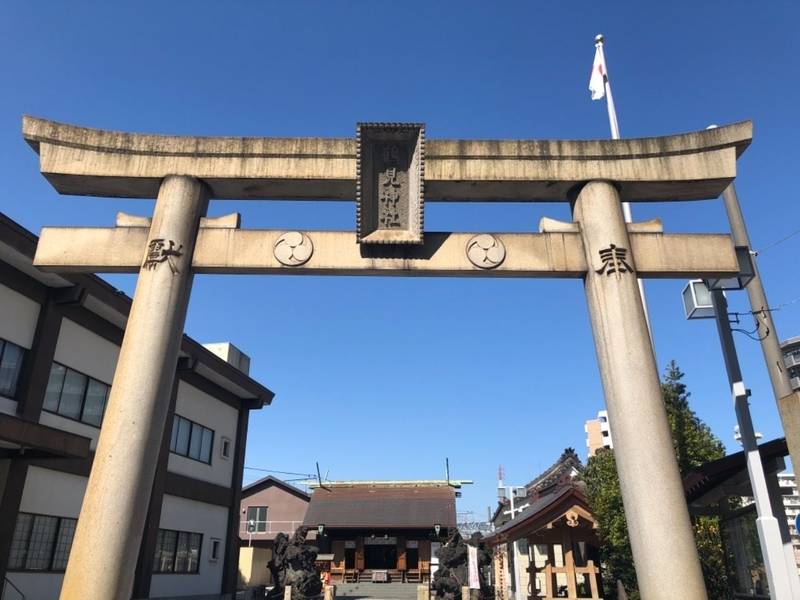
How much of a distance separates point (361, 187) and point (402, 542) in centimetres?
2955

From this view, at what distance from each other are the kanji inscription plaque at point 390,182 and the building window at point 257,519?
1404 inches

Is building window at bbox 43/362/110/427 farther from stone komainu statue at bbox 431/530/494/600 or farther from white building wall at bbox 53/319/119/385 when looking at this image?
stone komainu statue at bbox 431/530/494/600

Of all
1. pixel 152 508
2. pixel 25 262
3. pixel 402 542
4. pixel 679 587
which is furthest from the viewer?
pixel 402 542

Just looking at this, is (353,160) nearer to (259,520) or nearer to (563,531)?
(563,531)

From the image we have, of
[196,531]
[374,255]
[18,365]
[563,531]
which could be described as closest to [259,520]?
[196,531]

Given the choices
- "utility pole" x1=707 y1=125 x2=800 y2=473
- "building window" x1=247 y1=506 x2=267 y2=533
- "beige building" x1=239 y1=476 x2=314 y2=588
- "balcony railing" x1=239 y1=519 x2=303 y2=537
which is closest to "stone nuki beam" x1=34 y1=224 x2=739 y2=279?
"utility pole" x1=707 y1=125 x2=800 y2=473

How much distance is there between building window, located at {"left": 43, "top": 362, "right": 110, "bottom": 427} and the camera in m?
14.3

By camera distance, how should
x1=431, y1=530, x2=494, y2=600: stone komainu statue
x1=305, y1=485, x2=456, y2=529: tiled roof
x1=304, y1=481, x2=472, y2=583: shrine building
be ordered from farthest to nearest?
x1=305, y1=485, x2=456, y2=529: tiled roof < x1=304, y1=481, x2=472, y2=583: shrine building < x1=431, y1=530, x2=494, y2=600: stone komainu statue

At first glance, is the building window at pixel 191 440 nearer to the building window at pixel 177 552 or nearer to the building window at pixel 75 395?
the building window at pixel 177 552

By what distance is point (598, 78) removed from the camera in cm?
1619

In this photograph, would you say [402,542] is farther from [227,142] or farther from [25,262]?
[227,142]

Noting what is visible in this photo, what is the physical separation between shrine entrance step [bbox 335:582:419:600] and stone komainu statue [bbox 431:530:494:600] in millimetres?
12372

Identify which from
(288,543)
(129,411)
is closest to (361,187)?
(129,411)

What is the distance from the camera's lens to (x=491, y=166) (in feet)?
27.2
